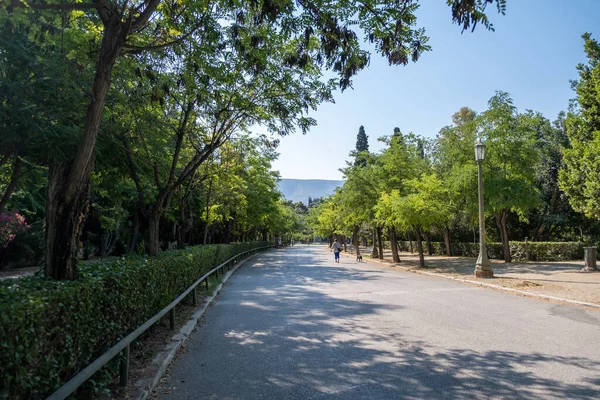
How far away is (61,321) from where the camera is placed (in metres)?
3.48

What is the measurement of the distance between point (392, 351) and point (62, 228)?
4.89 m

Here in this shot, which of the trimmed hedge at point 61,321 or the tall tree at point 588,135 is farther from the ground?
the tall tree at point 588,135

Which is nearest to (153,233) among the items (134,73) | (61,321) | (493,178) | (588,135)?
(134,73)

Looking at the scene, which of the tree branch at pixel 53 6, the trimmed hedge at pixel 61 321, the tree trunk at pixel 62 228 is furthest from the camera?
the tree branch at pixel 53 6

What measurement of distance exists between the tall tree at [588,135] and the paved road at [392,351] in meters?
5.30

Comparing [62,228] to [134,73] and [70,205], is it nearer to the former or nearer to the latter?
[70,205]

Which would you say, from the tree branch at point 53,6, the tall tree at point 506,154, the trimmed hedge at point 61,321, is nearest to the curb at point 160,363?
the trimmed hedge at point 61,321

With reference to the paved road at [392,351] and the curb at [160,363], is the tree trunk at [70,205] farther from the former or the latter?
the paved road at [392,351]

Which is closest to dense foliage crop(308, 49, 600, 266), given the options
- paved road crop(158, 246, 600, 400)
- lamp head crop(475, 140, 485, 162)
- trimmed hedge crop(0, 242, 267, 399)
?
lamp head crop(475, 140, 485, 162)

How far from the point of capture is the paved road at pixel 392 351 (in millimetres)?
4578

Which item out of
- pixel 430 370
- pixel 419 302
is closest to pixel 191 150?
pixel 419 302

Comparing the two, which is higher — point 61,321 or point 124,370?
point 61,321

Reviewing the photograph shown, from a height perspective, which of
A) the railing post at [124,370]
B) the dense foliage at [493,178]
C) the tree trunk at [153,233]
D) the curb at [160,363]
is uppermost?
the dense foliage at [493,178]

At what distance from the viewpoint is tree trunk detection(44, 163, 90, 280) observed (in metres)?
4.73
